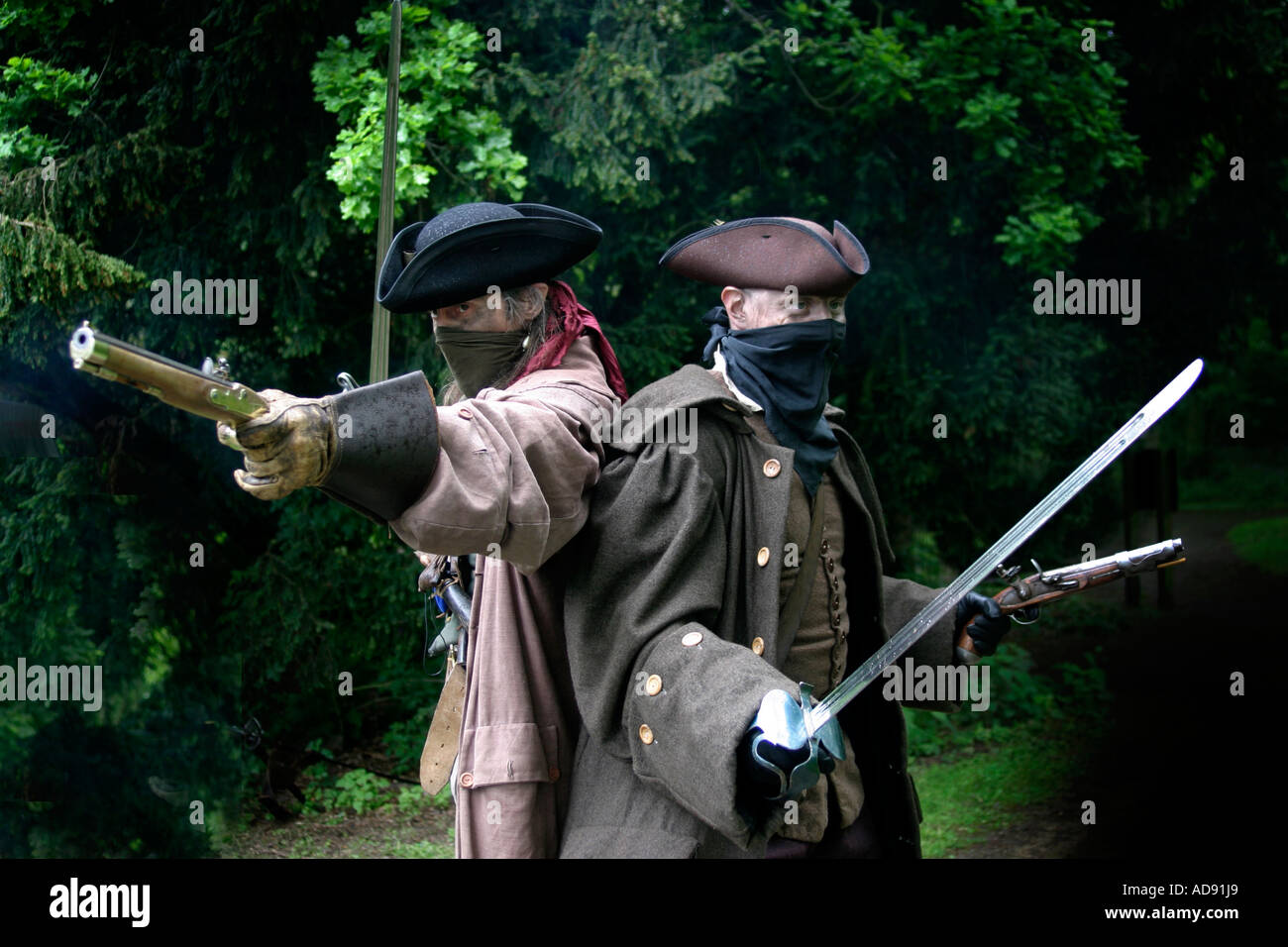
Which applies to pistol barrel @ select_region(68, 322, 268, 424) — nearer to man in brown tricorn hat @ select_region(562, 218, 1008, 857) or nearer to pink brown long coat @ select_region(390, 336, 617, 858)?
pink brown long coat @ select_region(390, 336, 617, 858)

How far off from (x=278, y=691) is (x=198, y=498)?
4.14 feet

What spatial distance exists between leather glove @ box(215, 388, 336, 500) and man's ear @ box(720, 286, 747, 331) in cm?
120

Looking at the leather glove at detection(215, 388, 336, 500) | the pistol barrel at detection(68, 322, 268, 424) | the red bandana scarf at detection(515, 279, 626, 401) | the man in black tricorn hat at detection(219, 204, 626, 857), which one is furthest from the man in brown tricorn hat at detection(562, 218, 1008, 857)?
the pistol barrel at detection(68, 322, 268, 424)

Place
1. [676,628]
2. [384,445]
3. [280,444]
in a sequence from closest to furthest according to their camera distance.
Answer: [280,444]
[384,445]
[676,628]

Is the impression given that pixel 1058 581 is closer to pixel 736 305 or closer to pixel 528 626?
pixel 736 305

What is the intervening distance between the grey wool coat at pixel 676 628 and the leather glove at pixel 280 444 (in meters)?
0.71

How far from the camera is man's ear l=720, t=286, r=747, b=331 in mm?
2857

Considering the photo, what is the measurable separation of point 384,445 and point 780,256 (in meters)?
1.17

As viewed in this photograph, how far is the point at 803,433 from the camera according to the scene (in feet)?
9.31

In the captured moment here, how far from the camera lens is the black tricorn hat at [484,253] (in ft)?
8.77

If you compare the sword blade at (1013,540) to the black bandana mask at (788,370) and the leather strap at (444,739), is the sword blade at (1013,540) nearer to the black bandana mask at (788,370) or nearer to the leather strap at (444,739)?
the black bandana mask at (788,370)

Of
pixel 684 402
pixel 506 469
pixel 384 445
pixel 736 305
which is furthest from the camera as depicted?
pixel 736 305

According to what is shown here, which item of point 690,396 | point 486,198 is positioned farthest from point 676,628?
point 486,198

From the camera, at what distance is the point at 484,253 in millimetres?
2713
